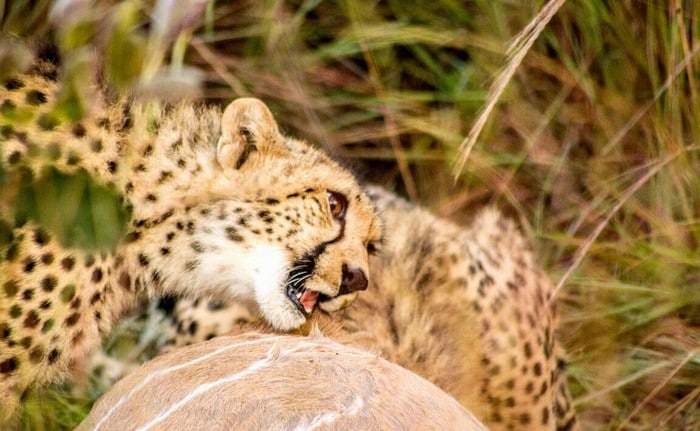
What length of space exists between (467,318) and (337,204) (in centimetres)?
63

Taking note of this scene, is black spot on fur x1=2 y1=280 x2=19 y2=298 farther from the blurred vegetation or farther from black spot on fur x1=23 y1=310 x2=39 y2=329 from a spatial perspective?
the blurred vegetation

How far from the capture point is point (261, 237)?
2381mm

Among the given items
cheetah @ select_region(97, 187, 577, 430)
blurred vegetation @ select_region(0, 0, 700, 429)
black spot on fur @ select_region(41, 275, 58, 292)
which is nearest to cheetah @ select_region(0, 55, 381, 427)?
black spot on fur @ select_region(41, 275, 58, 292)

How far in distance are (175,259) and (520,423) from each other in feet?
3.49

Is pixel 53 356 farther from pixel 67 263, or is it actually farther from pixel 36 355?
pixel 67 263

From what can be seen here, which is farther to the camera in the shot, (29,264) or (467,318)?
(467,318)

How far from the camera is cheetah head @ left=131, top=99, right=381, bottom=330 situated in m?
2.36

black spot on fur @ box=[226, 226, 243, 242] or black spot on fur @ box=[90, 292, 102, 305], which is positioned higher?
black spot on fur @ box=[226, 226, 243, 242]

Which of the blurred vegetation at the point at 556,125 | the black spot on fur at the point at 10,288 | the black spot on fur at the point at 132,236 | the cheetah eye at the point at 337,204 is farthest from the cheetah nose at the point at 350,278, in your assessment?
the blurred vegetation at the point at 556,125

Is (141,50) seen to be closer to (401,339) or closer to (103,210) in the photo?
(103,210)

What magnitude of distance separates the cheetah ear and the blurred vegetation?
721 mm

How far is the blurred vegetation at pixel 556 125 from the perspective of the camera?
125 inches

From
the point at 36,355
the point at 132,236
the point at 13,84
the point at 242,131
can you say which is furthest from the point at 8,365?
the point at 242,131

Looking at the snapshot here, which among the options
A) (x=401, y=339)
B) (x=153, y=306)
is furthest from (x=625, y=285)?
(x=153, y=306)
